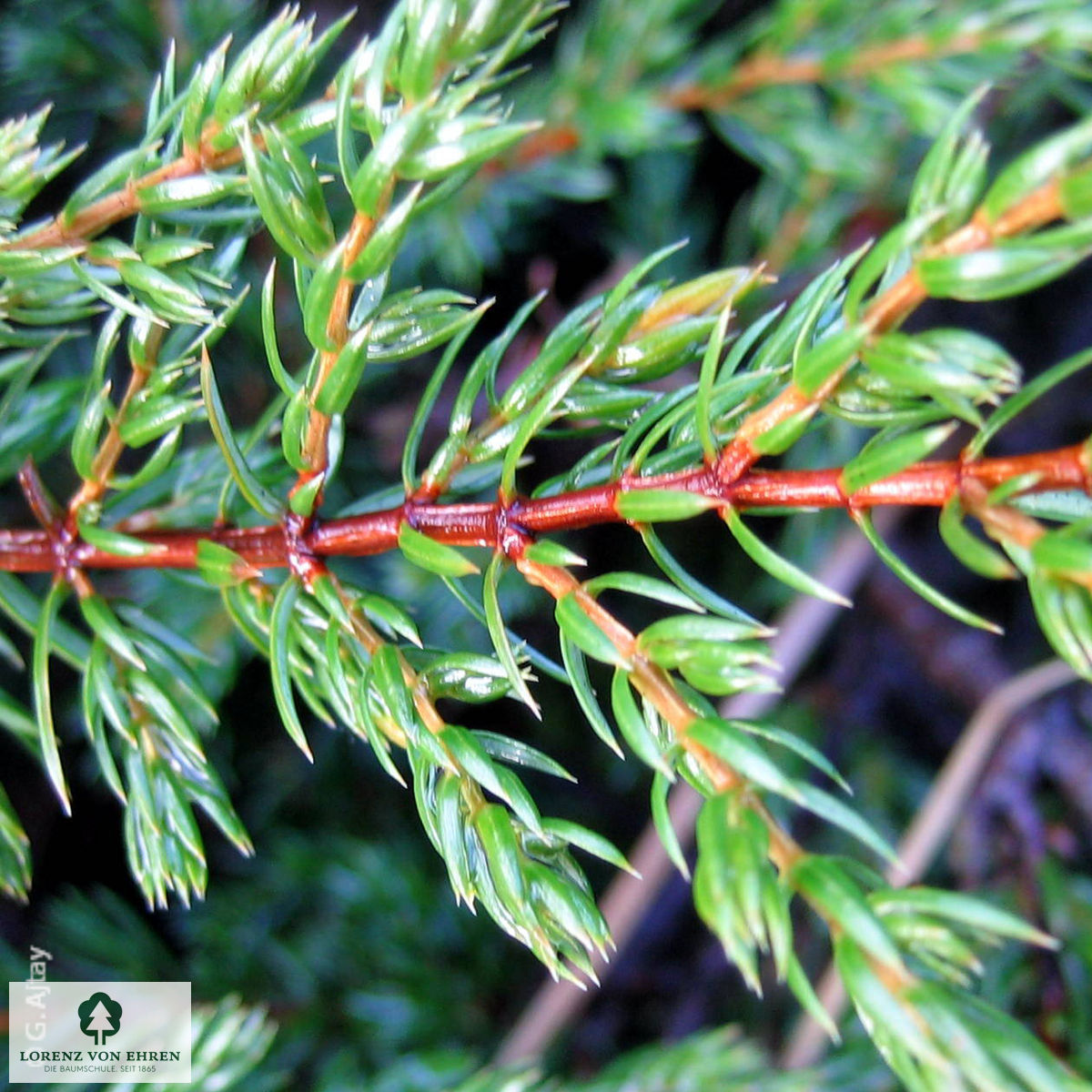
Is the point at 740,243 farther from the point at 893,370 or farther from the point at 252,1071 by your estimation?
the point at 252,1071

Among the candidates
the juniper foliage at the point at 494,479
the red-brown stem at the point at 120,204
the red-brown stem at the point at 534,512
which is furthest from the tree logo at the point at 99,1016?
the red-brown stem at the point at 120,204

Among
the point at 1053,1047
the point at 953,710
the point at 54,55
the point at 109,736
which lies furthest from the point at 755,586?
the point at 54,55

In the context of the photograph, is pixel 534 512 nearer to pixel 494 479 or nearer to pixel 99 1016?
pixel 494 479

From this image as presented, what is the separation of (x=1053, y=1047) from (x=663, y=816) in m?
0.58

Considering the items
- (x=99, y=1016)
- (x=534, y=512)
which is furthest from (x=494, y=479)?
(x=99, y=1016)

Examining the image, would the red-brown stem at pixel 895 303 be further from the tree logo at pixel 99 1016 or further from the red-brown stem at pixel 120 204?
the tree logo at pixel 99 1016

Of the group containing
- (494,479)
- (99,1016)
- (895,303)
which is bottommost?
(99,1016)

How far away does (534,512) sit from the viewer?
0.37m

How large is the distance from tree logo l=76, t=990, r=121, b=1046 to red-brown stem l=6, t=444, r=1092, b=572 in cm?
35

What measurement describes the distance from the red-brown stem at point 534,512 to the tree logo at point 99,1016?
35 cm

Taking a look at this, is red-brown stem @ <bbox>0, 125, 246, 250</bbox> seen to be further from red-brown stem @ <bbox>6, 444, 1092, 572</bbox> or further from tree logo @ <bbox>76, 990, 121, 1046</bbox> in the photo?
tree logo @ <bbox>76, 990, 121, 1046</bbox>

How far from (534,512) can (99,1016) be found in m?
0.52

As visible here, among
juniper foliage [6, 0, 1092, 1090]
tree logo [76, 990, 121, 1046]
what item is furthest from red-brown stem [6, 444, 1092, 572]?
tree logo [76, 990, 121, 1046]

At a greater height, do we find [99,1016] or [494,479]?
[494,479]
